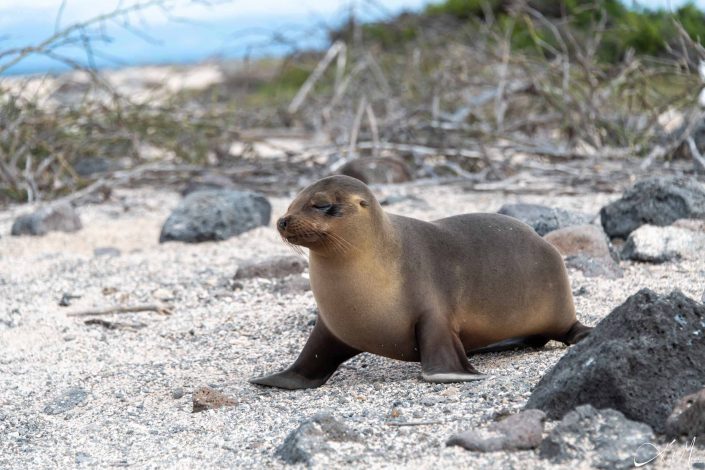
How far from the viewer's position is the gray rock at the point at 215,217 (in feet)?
24.2

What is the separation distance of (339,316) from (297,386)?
1.21 feet

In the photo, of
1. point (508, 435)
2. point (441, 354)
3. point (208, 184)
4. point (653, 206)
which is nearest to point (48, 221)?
point (208, 184)

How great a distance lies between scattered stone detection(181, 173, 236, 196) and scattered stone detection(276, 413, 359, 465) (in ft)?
19.8

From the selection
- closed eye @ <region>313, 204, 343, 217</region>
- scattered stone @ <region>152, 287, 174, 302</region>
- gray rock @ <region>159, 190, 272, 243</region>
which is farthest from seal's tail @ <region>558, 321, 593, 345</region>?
gray rock @ <region>159, 190, 272, 243</region>

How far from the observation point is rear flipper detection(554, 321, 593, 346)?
4.48 metres

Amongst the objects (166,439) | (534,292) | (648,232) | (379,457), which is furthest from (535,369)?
(648,232)

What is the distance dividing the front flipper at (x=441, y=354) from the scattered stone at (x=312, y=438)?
2.23 ft

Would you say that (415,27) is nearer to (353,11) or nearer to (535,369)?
(353,11)

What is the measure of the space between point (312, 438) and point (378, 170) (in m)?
5.80

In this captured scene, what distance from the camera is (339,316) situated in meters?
4.12

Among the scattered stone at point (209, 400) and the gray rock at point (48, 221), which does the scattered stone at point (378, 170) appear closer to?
the gray rock at point (48, 221)

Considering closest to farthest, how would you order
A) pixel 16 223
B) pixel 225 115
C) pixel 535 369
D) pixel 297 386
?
pixel 535 369 → pixel 297 386 → pixel 16 223 → pixel 225 115

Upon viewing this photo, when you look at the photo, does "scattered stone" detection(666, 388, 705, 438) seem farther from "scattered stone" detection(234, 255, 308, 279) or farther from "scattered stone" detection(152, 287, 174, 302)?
"scattered stone" detection(152, 287, 174, 302)

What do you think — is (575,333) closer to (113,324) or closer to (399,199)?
(113,324)
